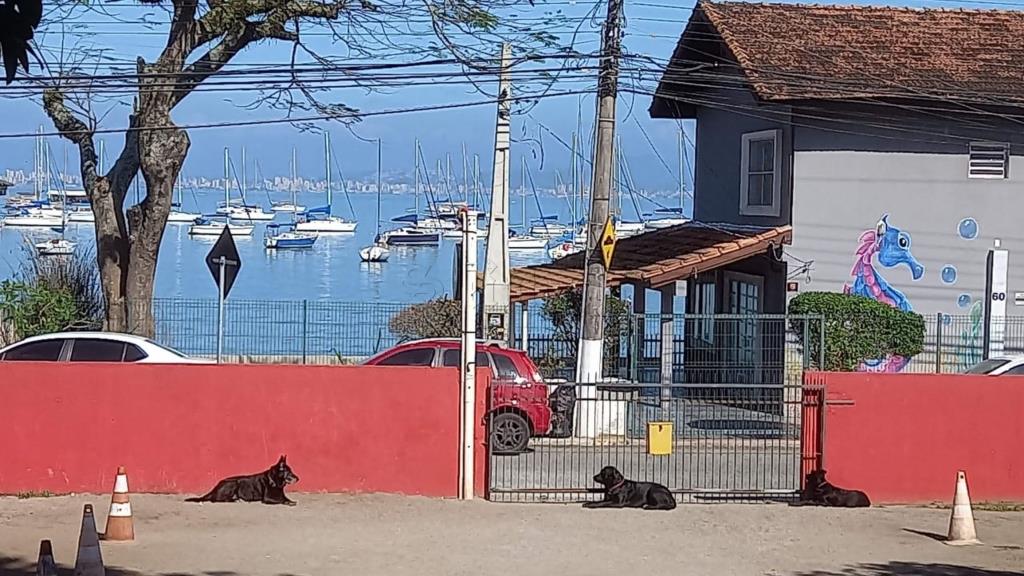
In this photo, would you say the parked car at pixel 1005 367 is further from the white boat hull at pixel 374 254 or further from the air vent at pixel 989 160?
the white boat hull at pixel 374 254

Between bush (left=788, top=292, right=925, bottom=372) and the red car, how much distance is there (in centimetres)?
728

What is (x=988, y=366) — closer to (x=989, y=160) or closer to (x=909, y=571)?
(x=989, y=160)

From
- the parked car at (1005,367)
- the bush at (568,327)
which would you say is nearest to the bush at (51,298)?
the bush at (568,327)

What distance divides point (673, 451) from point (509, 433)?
2.12 meters

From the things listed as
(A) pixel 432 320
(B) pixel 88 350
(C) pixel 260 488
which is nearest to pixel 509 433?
(C) pixel 260 488

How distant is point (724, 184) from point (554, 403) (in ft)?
36.0

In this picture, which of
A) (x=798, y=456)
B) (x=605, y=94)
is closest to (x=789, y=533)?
(x=798, y=456)

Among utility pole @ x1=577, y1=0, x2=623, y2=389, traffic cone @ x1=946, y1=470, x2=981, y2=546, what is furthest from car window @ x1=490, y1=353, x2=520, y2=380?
traffic cone @ x1=946, y1=470, x2=981, y2=546

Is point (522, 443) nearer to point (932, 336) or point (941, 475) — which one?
point (941, 475)

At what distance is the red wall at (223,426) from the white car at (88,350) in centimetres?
269

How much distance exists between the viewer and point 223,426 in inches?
639

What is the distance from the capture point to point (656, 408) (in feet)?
64.1

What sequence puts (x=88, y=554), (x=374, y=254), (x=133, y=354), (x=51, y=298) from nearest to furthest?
(x=88, y=554)
(x=133, y=354)
(x=51, y=298)
(x=374, y=254)

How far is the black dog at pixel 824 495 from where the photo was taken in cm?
1642
